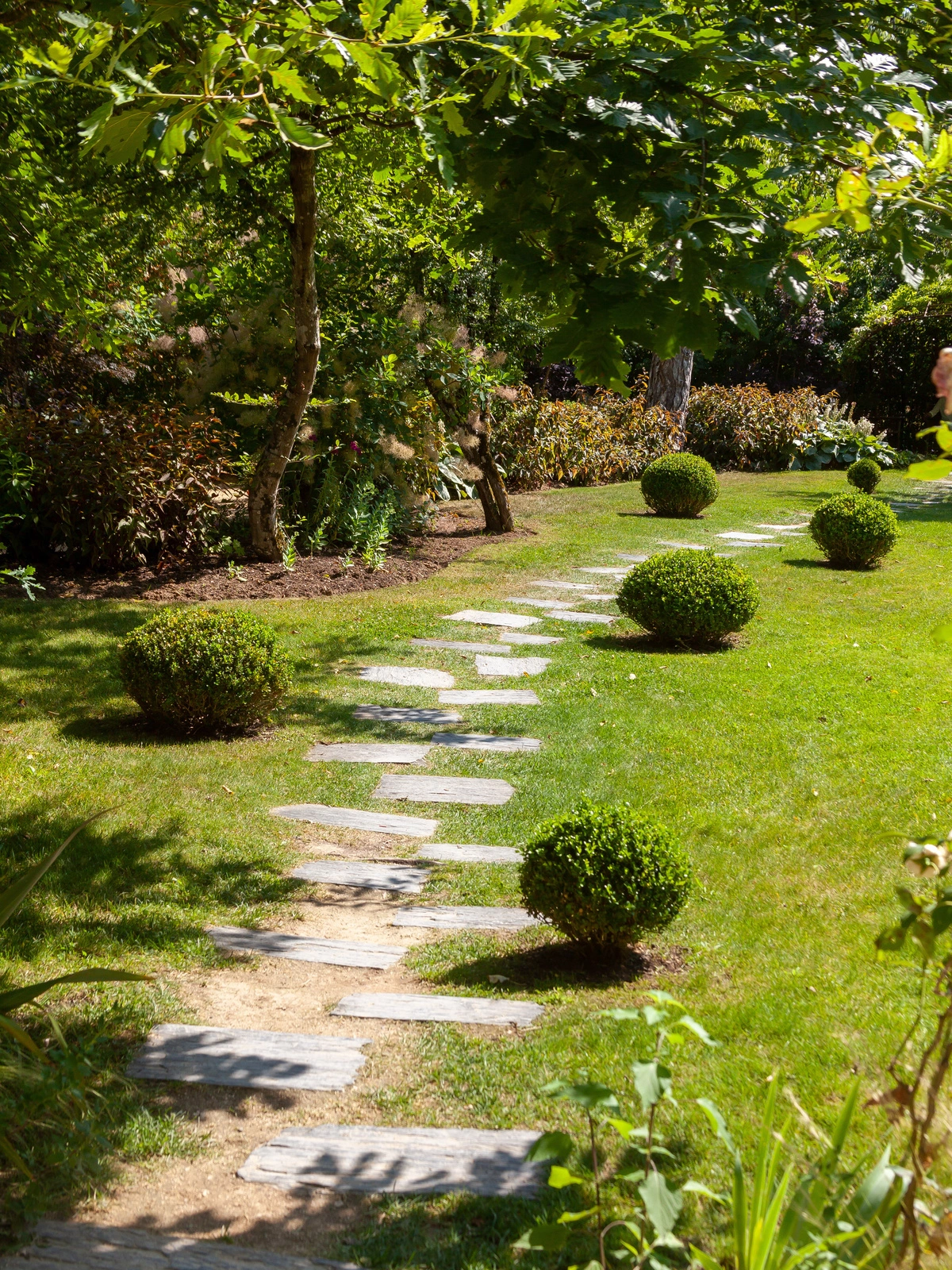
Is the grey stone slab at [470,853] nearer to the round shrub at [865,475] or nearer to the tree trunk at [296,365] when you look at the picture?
the tree trunk at [296,365]

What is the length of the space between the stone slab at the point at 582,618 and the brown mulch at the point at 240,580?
1675mm

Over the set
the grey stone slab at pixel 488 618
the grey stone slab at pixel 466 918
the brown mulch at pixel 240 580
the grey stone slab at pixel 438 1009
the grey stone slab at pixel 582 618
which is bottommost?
the grey stone slab at pixel 438 1009

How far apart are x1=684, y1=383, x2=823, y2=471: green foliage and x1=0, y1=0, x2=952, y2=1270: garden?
28.2 feet

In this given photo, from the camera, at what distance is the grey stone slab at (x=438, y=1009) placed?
3.80m

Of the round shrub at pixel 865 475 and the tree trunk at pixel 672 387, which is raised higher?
the tree trunk at pixel 672 387

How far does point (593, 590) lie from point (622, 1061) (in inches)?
298

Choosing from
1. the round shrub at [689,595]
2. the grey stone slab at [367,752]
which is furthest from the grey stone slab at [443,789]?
the round shrub at [689,595]

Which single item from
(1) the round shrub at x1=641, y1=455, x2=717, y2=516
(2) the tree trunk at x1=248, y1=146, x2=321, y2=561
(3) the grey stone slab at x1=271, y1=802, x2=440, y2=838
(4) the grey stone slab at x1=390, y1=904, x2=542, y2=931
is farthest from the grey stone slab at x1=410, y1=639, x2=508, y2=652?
(1) the round shrub at x1=641, y1=455, x2=717, y2=516

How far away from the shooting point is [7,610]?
335 inches

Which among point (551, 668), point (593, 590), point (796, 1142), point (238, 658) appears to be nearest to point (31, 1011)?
point (796, 1142)

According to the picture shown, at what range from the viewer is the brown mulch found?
938cm

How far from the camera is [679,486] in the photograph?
14375mm

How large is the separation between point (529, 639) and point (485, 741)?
225cm

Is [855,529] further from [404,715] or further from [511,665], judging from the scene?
[404,715]
